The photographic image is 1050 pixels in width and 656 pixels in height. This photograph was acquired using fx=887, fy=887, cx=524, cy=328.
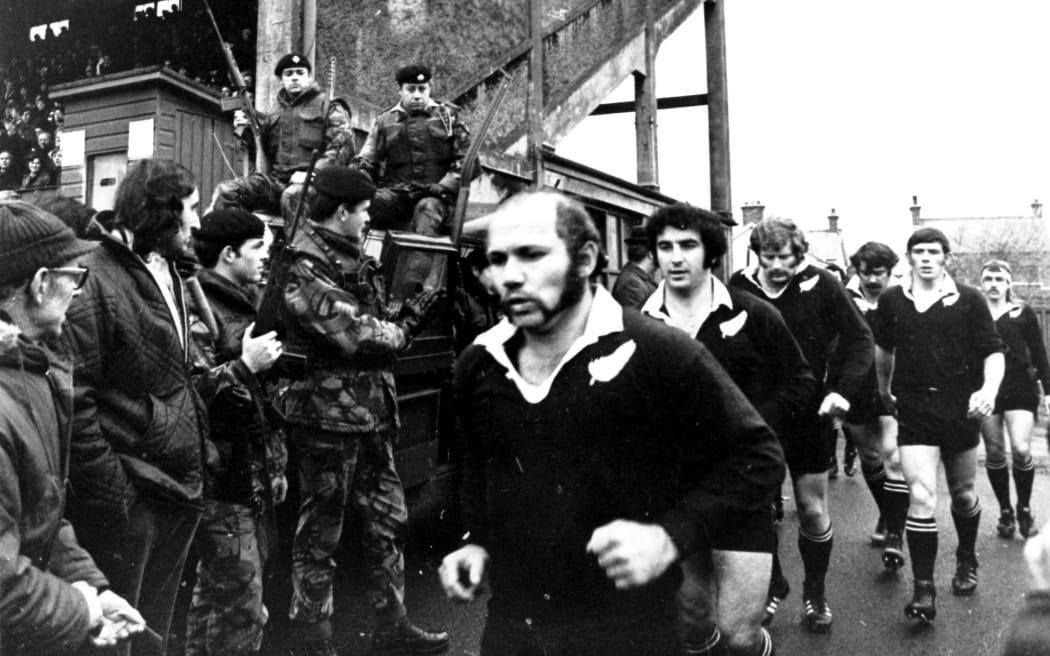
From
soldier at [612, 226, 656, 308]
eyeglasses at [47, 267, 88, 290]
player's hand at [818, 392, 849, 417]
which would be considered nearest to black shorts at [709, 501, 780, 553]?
player's hand at [818, 392, 849, 417]

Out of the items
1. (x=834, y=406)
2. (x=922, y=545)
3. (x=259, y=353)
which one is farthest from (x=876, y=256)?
(x=259, y=353)

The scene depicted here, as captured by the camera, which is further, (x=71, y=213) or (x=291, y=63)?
(x=291, y=63)

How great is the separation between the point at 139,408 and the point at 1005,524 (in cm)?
651

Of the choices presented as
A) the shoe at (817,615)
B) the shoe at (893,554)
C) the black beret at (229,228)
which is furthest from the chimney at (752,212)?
the black beret at (229,228)

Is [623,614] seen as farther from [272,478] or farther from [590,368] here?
[272,478]

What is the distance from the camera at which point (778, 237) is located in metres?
4.86

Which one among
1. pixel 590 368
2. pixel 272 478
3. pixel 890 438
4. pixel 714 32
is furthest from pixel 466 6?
pixel 590 368

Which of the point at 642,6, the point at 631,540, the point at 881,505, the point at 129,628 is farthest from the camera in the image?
the point at 642,6

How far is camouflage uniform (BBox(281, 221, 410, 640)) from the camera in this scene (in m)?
3.82

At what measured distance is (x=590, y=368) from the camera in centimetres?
209

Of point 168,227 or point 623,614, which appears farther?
point 168,227

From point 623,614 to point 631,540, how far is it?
0.22m

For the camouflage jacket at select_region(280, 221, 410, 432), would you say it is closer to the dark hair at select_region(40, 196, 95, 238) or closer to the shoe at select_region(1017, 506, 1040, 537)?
the dark hair at select_region(40, 196, 95, 238)

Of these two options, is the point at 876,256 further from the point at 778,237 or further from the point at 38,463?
the point at 38,463
